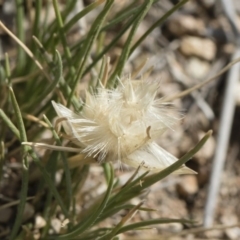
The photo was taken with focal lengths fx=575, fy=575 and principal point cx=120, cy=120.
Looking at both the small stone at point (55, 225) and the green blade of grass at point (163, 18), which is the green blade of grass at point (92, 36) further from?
A: the small stone at point (55, 225)

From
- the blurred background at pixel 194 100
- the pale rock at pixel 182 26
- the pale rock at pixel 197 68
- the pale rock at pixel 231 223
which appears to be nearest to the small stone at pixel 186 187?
the blurred background at pixel 194 100

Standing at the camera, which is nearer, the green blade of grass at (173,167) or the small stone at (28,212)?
the green blade of grass at (173,167)

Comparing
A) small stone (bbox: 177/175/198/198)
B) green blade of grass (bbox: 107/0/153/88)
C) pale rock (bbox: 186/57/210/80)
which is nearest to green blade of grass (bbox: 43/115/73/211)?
green blade of grass (bbox: 107/0/153/88)

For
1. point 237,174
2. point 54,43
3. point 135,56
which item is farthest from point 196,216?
point 54,43

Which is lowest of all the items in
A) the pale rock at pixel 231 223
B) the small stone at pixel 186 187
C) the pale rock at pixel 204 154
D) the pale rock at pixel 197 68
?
the pale rock at pixel 231 223

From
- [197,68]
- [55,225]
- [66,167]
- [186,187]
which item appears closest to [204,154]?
[186,187]

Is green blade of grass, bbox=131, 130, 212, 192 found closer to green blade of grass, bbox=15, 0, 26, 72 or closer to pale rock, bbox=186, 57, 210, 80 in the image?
green blade of grass, bbox=15, 0, 26, 72
